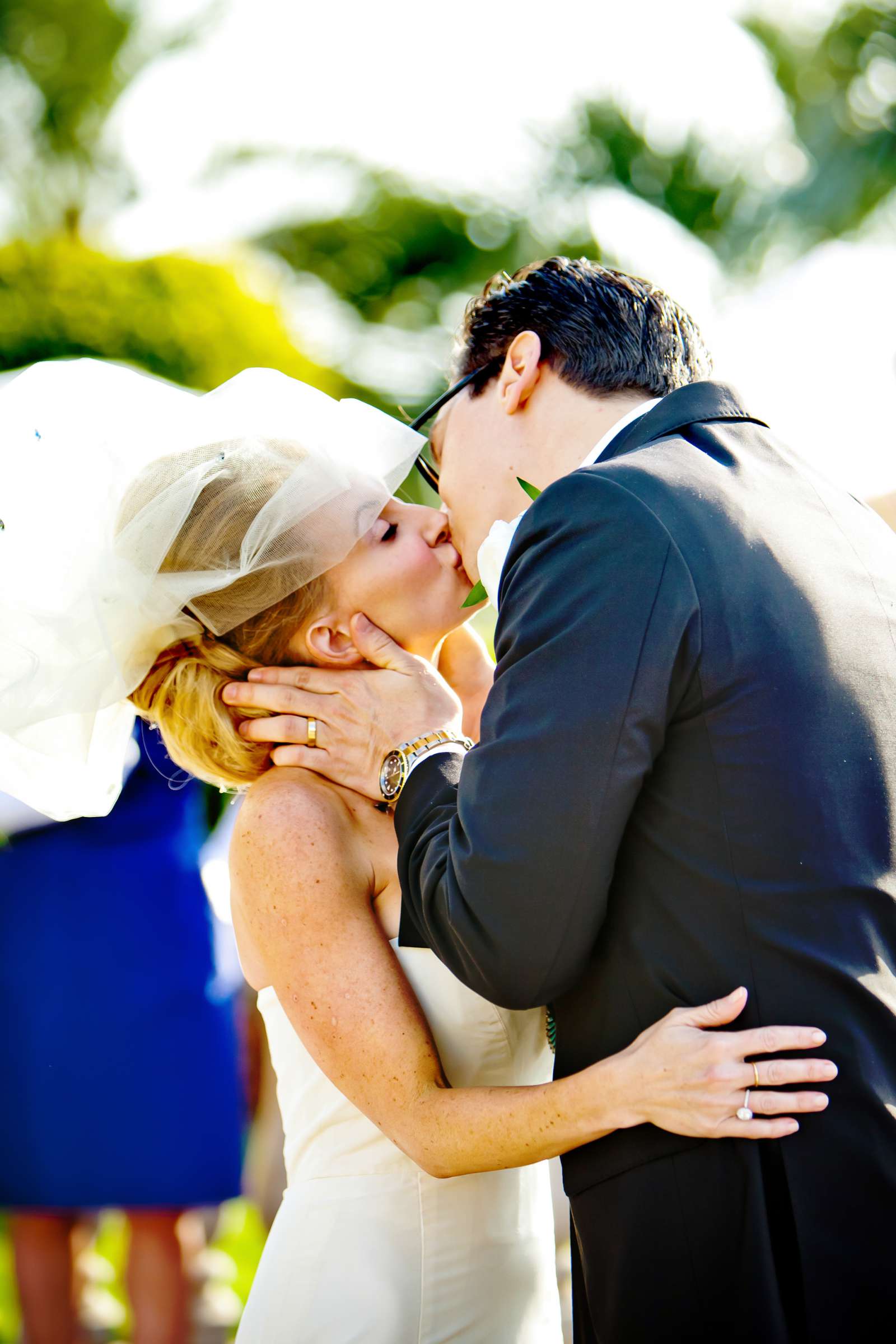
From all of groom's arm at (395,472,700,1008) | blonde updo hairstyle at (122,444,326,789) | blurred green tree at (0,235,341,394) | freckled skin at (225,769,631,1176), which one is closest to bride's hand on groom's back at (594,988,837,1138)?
groom's arm at (395,472,700,1008)

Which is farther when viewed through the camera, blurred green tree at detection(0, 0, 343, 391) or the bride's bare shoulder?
blurred green tree at detection(0, 0, 343, 391)

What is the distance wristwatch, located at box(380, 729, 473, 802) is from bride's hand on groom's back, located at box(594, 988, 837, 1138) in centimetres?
70

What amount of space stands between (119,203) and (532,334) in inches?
497

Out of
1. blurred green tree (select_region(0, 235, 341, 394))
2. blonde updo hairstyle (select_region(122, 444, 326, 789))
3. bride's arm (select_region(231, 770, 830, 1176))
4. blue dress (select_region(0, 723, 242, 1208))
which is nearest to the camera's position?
bride's arm (select_region(231, 770, 830, 1176))

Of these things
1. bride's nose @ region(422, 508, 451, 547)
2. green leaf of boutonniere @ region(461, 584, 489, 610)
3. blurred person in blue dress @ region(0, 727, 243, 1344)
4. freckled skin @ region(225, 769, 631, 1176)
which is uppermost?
bride's nose @ region(422, 508, 451, 547)

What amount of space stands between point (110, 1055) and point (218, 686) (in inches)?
67.9

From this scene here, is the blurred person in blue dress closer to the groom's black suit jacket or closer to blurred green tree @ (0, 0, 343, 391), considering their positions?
the groom's black suit jacket

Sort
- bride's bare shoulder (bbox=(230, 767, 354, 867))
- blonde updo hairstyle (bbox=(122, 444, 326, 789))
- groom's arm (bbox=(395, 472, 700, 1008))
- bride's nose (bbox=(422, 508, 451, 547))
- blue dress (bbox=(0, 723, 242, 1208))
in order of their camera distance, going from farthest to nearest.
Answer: blue dress (bbox=(0, 723, 242, 1208)), bride's nose (bbox=(422, 508, 451, 547)), blonde updo hairstyle (bbox=(122, 444, 326, 789)), bride's bare shoulder (bbox=(230, 767, 354, 867)), groom's arm (bbox=(395, 472, 700, 1008))

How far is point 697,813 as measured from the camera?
1657 mm

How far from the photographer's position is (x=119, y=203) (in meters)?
13.5

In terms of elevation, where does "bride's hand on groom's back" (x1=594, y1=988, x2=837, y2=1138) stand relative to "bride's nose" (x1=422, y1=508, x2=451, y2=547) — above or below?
below

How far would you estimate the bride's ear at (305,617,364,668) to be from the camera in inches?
101

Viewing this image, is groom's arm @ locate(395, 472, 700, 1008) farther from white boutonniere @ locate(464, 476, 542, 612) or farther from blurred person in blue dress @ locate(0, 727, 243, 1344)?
blurred person in blue dress @ locate(0, 727, 243, 1344)

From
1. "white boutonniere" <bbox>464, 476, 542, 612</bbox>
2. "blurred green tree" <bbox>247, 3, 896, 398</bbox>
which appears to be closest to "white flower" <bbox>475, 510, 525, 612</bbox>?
"white boutonniere" <bbox>464, 476, 542, 612</bbox>
